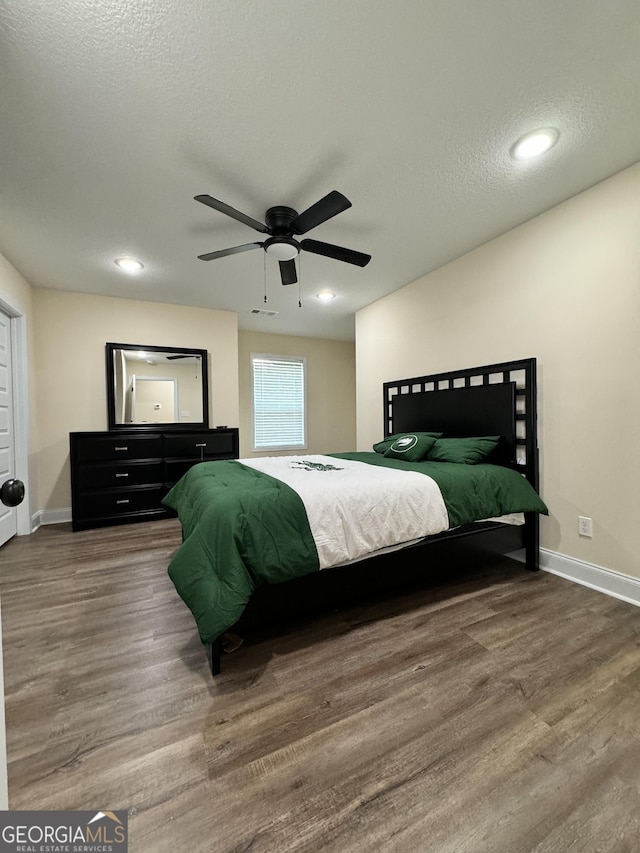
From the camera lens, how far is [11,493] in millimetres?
797

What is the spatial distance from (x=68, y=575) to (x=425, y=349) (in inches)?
148

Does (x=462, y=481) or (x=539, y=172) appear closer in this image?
(x=539, y=172)

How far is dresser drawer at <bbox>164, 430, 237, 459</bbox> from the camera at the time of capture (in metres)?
4.12

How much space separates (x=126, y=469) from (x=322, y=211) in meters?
3.35

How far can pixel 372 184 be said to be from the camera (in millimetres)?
2277

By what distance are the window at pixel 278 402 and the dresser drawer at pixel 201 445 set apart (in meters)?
1.47

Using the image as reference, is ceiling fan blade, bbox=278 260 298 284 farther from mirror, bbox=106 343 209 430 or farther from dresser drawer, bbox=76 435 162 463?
dresser drawer, bbox=76 435 162 463

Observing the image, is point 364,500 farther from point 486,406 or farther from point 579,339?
point 579,339

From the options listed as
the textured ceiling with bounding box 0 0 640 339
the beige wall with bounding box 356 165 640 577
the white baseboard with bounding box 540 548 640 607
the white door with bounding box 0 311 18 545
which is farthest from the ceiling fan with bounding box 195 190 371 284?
the white baseboard with bounding box 540 548 640 607

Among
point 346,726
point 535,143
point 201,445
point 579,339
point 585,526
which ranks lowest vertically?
point 346,726

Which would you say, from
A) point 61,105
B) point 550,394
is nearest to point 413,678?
point 550,394

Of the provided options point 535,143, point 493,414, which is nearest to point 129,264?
point 535,143

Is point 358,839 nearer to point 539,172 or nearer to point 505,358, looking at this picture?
point 505,358

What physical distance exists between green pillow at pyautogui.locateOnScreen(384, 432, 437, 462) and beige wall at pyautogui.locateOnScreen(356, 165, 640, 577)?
84 cm
